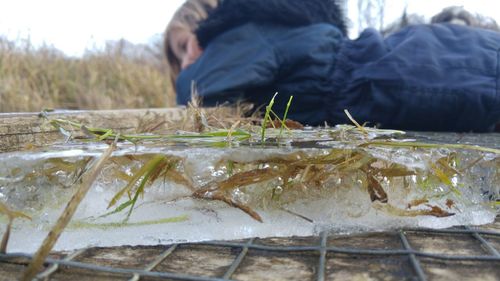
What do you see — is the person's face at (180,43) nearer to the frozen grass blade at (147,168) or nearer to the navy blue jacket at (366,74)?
the navy blue jacket at (366,74)

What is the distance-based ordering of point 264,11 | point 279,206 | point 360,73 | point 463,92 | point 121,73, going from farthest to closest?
point 121,73, point 264,11, point 360,73, point 463,92, point 279,206

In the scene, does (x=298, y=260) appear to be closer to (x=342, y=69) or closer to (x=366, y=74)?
(x=366, y=74)

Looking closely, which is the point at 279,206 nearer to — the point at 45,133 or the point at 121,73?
the point at 45,133

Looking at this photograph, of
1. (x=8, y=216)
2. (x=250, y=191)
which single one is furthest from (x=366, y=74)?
(x=8, y=216)

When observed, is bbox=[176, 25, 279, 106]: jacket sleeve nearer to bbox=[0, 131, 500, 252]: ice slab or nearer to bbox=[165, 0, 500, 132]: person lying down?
bbox=[165, 0, 500, 132]: person lying down

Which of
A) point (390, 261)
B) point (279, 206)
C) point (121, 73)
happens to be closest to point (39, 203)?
point (279, 206)

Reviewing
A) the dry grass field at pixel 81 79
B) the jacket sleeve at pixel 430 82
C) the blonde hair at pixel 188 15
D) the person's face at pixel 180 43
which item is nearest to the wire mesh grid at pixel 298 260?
the jacket sleeve at pixel 430 82
